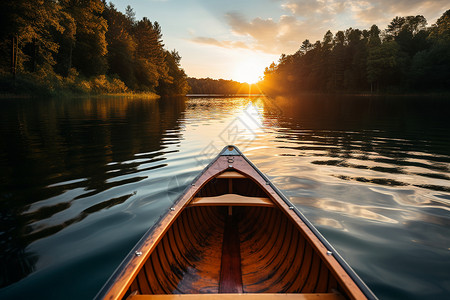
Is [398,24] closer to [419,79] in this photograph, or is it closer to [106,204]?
[419,79]

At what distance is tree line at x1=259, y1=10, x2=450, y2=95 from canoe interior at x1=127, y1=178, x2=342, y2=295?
2402 inches

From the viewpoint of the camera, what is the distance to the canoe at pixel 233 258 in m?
1.74

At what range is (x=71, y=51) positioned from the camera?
34.6 m

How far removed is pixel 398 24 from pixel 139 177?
9212 cm

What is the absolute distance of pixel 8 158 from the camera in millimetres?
6539

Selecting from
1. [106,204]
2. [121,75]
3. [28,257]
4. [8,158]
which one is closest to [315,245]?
[28,257]

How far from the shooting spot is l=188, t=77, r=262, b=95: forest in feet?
509

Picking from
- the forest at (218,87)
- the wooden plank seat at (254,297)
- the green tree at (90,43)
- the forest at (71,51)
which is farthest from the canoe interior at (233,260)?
the forest at (218,87)

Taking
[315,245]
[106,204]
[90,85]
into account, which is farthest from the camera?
[90,85]

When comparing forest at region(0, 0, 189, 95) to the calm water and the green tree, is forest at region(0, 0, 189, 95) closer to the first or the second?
the green tree

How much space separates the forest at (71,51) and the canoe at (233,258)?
31.2 metres

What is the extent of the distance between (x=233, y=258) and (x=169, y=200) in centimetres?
197

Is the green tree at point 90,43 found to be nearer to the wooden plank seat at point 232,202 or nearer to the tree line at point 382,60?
the wooden plank seat at point 232,202

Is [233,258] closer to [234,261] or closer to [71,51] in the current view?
[234,261]
